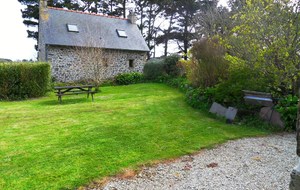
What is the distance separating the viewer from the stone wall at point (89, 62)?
1433cm

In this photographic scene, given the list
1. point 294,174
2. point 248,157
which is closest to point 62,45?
point 248,157

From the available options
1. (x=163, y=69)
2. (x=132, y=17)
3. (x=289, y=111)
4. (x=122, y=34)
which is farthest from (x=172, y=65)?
(x=289, y=111)

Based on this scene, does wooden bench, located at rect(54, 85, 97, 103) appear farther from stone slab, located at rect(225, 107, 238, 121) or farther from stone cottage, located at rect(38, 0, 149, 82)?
stone slab, located at rect(225, 107, 238, 121)

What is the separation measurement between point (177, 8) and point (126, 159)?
80.7 feet

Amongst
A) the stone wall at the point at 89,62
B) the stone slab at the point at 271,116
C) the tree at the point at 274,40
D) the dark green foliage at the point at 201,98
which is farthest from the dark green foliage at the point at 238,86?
the stone wall at the point at 89,62

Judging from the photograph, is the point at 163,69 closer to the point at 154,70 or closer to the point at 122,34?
the point at 154,70

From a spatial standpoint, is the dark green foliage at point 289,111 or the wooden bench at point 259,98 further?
the wooden bench at point 259,98

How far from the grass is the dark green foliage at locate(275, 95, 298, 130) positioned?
651mm

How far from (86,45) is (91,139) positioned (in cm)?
1101

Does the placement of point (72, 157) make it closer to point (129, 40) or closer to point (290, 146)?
point (290, 146)

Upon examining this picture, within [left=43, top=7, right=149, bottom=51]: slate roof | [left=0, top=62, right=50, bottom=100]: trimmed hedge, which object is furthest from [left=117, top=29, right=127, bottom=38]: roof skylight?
[left=0, top=62, right=50, bottom=100]: trimmed hedge

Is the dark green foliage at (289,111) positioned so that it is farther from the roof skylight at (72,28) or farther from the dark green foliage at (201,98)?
the roof skylight at (72,28)

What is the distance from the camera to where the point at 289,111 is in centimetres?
582

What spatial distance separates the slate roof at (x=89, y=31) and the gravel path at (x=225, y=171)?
1226 cm
